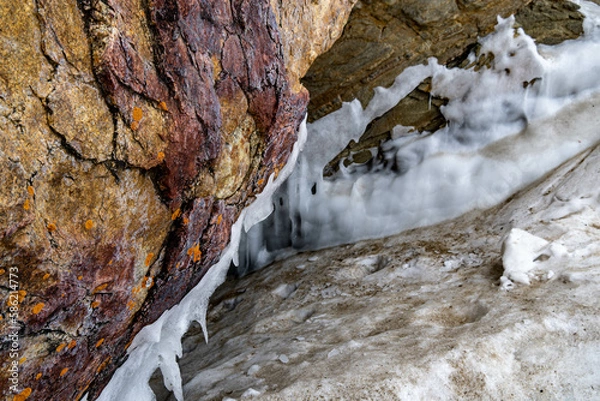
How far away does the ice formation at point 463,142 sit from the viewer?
4.05 m

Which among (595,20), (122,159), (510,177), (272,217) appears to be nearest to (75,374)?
(122,159)

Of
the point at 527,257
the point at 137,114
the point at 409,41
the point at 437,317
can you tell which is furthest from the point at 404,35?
the point at 137,114

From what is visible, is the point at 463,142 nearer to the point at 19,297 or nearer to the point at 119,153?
the point at 119,153

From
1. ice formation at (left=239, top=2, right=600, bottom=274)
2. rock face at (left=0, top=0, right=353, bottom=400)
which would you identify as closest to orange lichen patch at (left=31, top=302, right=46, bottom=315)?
rock face at (left=0, top=0, right=353, bottom=400)

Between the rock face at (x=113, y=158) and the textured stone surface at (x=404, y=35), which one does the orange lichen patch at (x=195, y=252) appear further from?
the textured stone surface at (x=404, y=35)

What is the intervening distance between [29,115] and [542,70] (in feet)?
13.3

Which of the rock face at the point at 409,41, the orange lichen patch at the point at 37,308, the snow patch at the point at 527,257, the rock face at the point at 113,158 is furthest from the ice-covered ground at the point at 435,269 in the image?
the orange lichen patch at the point at 37,308

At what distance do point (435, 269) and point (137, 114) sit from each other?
7.84 feet

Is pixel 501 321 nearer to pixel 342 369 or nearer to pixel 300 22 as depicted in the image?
pixel 342 369

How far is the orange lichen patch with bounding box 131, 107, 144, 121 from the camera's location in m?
1.74

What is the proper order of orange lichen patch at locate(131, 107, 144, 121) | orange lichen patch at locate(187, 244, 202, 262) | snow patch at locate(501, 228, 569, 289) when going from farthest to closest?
snow patch at locate(501, 228, 569, 289) < orange lichen patch at locate(187, 244, 202, 262) < orange lichen patch at locate(131, 107, 144, 121)

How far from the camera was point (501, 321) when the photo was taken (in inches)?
91.5

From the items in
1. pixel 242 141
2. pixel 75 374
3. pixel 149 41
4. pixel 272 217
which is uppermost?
pixel 149 41

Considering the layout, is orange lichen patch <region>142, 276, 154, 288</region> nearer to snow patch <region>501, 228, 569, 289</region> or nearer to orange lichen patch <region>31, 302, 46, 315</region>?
orange lichen patch <region>31, 302, 46, 315</region>
